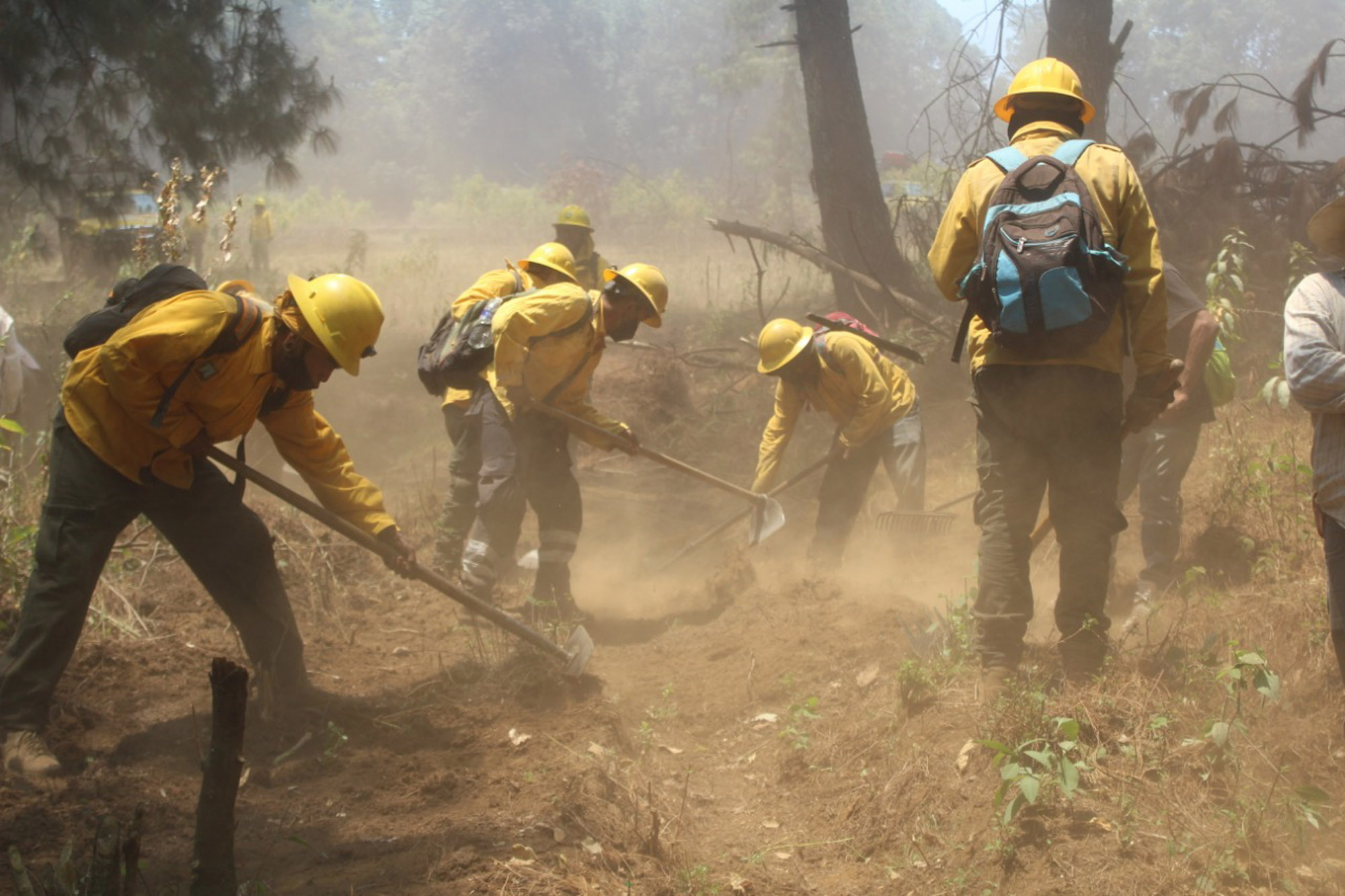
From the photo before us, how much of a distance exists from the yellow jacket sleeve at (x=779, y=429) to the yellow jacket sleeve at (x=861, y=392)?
0.31 m

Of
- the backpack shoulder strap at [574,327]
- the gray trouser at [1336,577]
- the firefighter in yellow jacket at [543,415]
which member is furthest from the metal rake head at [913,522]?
the gray trouser at [1336,577]

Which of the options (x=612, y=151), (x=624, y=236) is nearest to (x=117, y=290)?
(x=624, y=236)

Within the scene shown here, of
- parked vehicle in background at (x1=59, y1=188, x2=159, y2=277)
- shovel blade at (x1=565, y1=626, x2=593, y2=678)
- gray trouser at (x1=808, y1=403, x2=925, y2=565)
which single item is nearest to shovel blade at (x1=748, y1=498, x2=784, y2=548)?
gray trouser at (x1=808, y1=403, x2=925, y2=565)

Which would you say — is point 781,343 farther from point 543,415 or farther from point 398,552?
point 398,552

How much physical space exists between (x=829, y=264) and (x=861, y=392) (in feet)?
12.5

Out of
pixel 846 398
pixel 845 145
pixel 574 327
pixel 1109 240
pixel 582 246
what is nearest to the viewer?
pixel 1109 240

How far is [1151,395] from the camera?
3.54 meters

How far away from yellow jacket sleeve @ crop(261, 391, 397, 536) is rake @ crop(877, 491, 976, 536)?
3238 mm

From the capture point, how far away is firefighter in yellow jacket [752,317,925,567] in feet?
19.6

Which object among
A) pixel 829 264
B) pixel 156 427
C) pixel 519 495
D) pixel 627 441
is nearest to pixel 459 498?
pixel 519 495

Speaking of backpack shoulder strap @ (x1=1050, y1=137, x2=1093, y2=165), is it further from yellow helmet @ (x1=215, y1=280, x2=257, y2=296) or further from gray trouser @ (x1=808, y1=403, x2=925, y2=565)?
gray trouser @ (x1=808, y1=403, x2=925, y2=565)

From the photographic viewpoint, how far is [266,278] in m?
17.2

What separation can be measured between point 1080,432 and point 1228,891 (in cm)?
144

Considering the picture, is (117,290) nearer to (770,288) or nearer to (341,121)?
(770,288)
